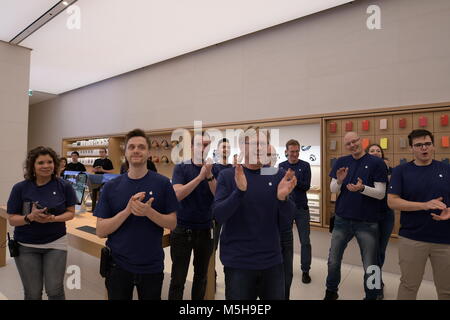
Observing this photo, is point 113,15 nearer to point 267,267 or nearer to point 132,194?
point 132,194

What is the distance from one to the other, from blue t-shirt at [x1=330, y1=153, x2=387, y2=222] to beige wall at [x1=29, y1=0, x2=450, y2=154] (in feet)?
4.59

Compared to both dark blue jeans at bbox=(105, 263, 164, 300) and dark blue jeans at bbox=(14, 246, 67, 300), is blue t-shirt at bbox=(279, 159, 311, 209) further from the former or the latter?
dark blue jeans at bbox=(14, 246, 67, 300)

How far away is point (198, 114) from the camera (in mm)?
5219

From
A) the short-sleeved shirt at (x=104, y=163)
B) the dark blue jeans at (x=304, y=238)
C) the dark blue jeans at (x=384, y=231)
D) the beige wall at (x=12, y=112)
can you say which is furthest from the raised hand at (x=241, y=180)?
the short-sleeved shirt at (x=104, y=163)

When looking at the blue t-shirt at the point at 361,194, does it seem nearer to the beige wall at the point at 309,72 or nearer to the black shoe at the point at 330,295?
the black shoe at the point at 330,295

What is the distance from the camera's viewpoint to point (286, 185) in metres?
1.48

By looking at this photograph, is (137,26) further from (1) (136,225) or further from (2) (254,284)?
(2) (254,284)

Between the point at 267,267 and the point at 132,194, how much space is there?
0.85 m

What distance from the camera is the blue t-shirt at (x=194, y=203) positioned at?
6.82ft

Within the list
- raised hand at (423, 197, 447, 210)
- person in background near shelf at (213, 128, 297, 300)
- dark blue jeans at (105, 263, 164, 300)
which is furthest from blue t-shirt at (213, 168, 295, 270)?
raised hand at (423, 197, 447, 210)

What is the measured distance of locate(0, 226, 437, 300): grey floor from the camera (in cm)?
279

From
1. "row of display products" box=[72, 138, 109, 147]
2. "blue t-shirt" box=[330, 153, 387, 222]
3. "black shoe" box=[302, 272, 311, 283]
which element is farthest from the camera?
"row of display products" box=[72, 138, 109, 147]
